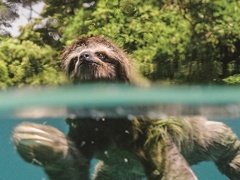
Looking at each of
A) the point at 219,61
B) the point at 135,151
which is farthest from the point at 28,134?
the point at 219,61

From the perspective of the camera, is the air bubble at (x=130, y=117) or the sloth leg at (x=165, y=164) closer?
the sloth leg at (x=165, y=164)

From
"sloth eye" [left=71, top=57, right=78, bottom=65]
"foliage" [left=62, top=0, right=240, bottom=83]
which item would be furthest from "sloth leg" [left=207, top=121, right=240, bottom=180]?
"foliage" [left=62, top=0, right=240, bottom=83]

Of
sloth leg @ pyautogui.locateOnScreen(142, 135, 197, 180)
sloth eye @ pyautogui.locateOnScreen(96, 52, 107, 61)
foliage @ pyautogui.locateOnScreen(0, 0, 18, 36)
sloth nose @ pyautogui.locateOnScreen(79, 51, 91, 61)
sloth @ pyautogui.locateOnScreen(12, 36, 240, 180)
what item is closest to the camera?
sloth @ pyautogui.locateOnScreen(12, 36, 240, 180)

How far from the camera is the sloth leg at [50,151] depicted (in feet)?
15.2

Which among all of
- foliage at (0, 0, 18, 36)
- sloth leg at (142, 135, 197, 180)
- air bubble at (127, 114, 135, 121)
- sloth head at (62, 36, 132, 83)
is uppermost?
foliage at (0, 0, 18, 36)

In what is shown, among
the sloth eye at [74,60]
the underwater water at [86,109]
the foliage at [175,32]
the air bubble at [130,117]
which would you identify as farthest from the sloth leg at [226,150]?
the foliage at [175,32]

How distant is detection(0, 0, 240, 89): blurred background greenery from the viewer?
10172 mm

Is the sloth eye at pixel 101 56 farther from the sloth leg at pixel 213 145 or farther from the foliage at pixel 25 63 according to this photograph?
the foliage at pixel 25 63

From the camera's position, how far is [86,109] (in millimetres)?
6113

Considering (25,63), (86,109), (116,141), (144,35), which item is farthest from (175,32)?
(116,141)

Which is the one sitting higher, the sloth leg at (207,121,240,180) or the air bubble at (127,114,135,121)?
the air bubble at (127,114,135,121)

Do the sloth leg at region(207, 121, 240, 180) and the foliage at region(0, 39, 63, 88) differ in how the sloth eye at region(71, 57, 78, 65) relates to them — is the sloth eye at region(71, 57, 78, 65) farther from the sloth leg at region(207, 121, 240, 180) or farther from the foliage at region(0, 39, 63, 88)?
the foliage at region(0, 39, 63, 88)

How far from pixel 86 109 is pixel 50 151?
1.43m

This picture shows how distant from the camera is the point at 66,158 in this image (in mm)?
4773
